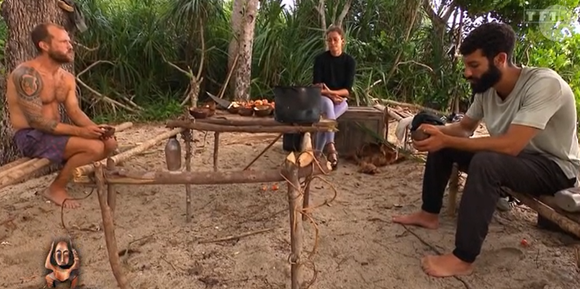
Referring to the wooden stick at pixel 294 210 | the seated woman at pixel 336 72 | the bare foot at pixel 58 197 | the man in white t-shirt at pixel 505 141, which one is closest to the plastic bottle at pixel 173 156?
the wooden stick at pixel 294 210

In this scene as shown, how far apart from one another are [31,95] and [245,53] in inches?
143

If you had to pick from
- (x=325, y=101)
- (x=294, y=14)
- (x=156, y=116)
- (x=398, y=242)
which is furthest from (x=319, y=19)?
(x=398, y=242)

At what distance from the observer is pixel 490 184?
2393mm

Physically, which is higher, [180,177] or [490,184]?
[180,177]

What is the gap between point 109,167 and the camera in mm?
2070

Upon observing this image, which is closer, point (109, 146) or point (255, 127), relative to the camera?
point (255, 127)

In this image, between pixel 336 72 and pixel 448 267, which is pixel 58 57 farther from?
pixel 448 267

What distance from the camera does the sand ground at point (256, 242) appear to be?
255cm

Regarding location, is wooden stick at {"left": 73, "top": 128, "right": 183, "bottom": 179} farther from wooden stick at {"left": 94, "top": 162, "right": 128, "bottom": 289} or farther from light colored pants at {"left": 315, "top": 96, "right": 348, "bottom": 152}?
light colored pants at {"left": 315, "top": 96, "right": 348, "bottom": 152}

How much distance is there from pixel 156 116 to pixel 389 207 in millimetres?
4053

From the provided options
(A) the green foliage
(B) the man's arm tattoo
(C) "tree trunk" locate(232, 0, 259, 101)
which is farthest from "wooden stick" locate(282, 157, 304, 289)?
(A) the green foliage

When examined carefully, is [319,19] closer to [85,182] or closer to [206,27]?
[206,27]

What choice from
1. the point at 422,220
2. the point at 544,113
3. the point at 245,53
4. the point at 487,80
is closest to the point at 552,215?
the point at 544,113

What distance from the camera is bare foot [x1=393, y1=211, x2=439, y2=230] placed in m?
3.08
